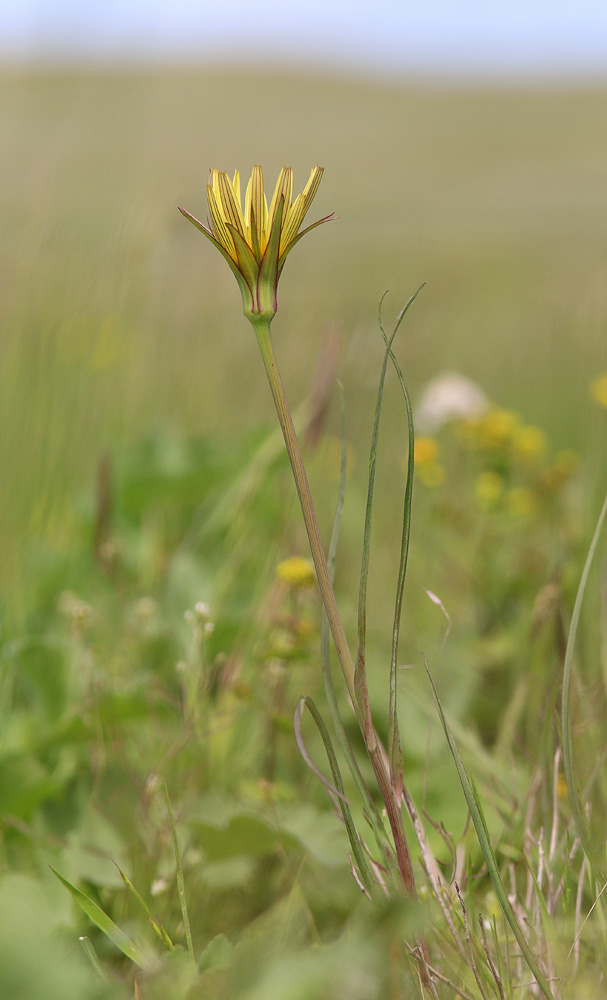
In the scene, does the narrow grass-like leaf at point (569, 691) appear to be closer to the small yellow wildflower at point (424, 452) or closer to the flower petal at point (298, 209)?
the flower petal at point (298, 209)

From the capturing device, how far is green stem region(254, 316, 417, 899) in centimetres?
46


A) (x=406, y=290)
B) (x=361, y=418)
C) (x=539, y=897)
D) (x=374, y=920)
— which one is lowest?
(x=539, y=897)

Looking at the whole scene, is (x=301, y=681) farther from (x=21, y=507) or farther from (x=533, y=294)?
(x=533, y=294)

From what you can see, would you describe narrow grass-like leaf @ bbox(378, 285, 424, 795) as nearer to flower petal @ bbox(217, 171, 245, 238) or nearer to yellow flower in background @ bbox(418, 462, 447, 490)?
flower petal @ bbox(217, 171, 245, 238)

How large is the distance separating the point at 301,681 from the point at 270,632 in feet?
0.28

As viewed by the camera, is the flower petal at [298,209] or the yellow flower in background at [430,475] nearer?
the flower petal at [298,209]

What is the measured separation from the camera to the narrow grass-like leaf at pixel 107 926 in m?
0.57

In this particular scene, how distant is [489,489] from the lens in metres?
1.50

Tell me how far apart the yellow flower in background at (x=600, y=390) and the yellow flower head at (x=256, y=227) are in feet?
3.14

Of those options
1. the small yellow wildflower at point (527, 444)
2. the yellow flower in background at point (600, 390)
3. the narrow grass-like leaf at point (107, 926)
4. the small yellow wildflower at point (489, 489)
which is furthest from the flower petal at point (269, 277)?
the small yellow wildflower at point (527, 444)

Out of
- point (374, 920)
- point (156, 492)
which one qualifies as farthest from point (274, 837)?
point (156, 492)

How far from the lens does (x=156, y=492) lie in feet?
5.10

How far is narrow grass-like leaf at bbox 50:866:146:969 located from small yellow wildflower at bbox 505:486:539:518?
1122 mm

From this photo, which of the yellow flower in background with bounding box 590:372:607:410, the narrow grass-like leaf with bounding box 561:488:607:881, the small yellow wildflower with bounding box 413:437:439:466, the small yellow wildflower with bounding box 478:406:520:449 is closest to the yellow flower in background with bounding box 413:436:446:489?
the small yellow wildflower with bounding box 413:437:439:466
